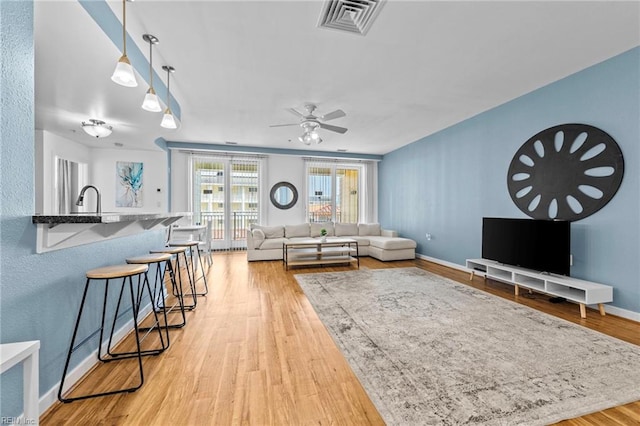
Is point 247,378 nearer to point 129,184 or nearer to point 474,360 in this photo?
point 474,360

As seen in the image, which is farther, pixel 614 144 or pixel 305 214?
pixel 305 214

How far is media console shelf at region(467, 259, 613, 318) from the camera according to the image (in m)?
2.76

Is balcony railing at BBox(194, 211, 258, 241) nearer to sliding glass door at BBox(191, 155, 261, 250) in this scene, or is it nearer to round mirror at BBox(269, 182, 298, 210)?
sliding glass door at BBox(191, 155, 261, 250)

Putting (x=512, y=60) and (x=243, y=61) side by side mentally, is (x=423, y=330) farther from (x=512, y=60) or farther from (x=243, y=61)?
(x=243, y=61)

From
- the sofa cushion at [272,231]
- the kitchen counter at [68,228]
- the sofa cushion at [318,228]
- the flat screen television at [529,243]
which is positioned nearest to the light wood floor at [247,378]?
the flat screen television at [529,243]

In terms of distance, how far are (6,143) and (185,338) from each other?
6.04ft

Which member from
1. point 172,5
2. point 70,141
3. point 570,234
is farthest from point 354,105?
point 70,141


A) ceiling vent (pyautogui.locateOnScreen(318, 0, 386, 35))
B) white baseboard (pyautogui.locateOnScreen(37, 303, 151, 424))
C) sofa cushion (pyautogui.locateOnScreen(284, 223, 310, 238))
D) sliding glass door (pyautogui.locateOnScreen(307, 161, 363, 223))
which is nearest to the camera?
white baseboard (pyautogui.locateOnScreen(37, 303, 151, 424))

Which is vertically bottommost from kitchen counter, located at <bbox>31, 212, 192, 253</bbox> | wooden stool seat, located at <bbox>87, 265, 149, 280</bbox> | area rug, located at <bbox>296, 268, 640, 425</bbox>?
area rug, located at <bbox>296, 268, 640, 425</bbox>

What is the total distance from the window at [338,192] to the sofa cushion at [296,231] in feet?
3.48

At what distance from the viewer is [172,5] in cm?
209

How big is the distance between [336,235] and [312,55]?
183 inches

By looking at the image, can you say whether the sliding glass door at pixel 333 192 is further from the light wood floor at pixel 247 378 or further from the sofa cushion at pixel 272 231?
the light wood floor at pixel 247 378

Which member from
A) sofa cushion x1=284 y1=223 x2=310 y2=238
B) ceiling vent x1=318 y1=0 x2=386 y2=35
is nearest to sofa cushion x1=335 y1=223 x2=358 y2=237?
sofa cushion x1=284 y1=223 x2=310 y2=238
